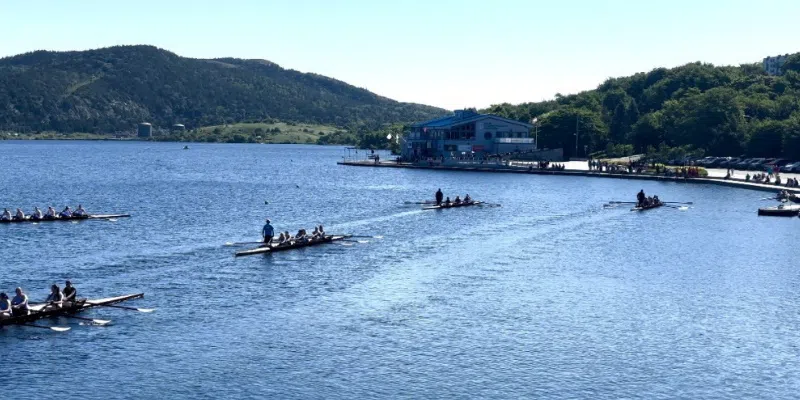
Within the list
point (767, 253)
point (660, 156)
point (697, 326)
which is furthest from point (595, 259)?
point (660, 156)

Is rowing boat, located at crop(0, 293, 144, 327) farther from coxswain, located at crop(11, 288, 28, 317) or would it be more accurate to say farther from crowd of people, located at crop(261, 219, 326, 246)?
crowd of people, located at crop(261, 219, 326, 246)

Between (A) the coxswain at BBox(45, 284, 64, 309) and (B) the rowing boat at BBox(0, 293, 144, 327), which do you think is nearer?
(B) the rowing boat at BBox(0, 293, 144, 327)

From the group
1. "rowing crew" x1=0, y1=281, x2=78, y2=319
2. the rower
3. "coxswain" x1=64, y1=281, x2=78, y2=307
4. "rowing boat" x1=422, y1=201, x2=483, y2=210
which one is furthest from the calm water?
"rowing boat" x1=422, y1=201, x2=483, y2=210

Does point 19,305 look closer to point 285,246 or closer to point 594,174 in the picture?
point 285,246

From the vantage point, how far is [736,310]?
54.8m

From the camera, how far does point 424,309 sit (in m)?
53.8

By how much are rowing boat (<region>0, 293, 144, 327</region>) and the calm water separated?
1074 millimetres

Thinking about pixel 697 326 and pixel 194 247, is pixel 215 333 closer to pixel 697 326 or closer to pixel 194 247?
pixel 697 326

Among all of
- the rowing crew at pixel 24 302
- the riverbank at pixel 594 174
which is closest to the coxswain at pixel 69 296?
the rowing crew at pixel 24 302

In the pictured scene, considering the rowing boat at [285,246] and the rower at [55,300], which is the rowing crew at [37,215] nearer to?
the rowing boat at [285,246]

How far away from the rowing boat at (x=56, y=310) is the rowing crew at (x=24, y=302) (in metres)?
0.16

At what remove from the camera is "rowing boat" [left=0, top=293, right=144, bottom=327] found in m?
48.6

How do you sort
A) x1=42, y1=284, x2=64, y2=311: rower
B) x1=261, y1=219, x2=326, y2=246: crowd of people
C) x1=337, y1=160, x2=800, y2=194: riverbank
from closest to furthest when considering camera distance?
x1=42, y1=284, x2=64, y2=311: rower → x1=261, y1=219, x2=326, y2=246: crowd of people → x1=337, y1=160, x2=800, y2=194: riverbank

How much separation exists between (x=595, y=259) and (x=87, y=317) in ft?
126
